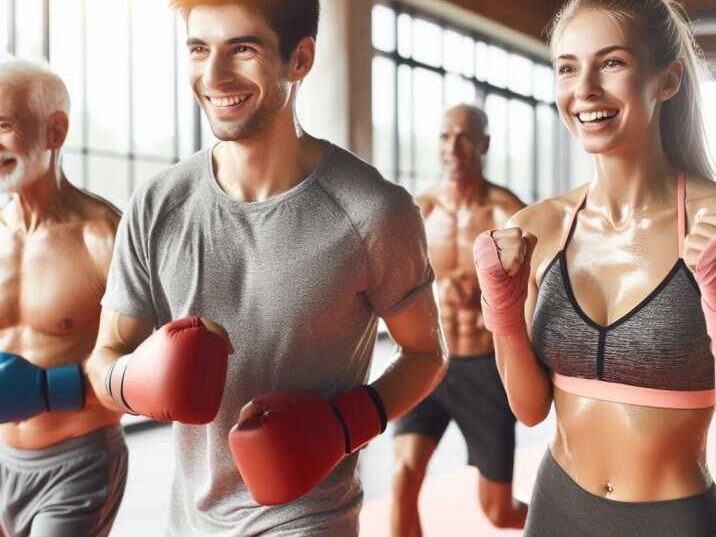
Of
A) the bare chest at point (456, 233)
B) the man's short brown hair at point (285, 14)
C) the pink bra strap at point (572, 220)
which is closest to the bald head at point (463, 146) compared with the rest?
the bare chest at point (456, 233)

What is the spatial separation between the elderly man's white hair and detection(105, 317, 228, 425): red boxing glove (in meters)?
1.08

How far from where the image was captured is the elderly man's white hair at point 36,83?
2.29 metres

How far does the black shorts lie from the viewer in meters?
3.46

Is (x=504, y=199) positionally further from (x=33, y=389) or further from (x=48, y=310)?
(x=33, y=389)

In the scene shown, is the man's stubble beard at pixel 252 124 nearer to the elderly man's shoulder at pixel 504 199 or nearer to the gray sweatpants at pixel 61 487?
the gray sweatpants at pixel 61 487

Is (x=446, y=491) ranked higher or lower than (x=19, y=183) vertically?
lower

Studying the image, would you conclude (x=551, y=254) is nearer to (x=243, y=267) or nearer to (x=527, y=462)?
(x=243, y=267)

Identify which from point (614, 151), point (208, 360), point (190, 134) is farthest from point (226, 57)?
point (190, 134)

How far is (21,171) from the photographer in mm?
2287

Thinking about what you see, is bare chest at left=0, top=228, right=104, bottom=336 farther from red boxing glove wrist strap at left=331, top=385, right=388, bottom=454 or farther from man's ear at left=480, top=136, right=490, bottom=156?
man's ear at left=480, top=136, right=490, bottom=156

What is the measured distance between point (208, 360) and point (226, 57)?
0.49 meters

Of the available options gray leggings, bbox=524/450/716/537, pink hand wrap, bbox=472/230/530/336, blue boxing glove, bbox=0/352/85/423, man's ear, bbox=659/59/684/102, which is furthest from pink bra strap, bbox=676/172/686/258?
blue boxing glove, bbox=0/352/85/423

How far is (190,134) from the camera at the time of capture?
6.31 metres

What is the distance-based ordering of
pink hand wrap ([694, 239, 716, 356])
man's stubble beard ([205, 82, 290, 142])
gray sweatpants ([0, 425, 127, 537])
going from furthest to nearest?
gray sweatpants ([0, 425, 127, 537]) < man's stubble beard ([205, 82, 290, 142]) < pink hand wrap ([694, 239, 716, 356])
